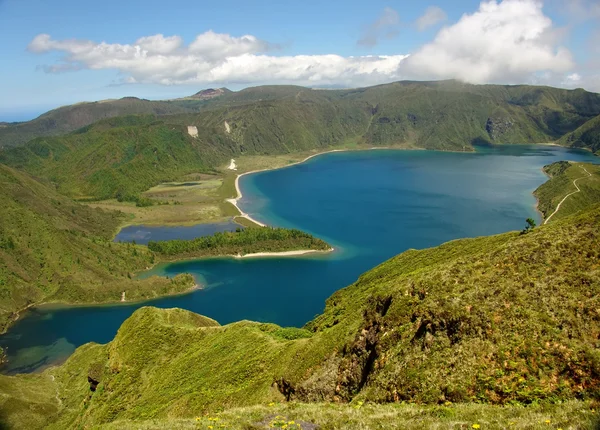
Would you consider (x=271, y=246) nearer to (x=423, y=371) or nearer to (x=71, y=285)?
(x=71, y=285)

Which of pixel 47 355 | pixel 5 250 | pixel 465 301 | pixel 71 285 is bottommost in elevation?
pixel 47 355

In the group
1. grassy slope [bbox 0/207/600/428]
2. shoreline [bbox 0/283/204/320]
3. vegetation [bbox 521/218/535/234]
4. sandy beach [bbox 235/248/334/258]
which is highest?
vegetation [bbox 521/218/535/234]

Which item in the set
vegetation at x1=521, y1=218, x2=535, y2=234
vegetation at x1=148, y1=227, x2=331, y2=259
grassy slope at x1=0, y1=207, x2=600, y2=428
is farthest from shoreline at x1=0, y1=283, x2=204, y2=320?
vegetation at x1=521, y1=218, x2=535, y2=234

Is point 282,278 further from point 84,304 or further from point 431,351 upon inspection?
point 431,351

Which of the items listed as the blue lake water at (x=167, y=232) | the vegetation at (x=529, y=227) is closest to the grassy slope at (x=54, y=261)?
the blue lake water at (x=167, y=232)

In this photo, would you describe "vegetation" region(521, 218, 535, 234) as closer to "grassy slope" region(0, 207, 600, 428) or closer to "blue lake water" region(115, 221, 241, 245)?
"grassy slope" region(0, 207, 600, 428)

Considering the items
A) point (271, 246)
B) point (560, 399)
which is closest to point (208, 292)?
point (271, 246)
